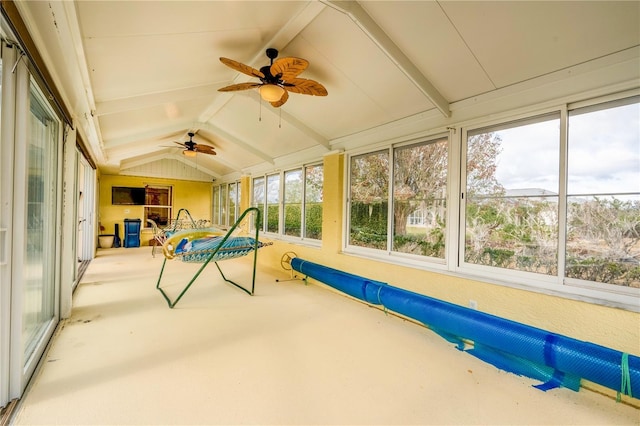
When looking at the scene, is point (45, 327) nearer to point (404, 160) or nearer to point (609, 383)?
point (404, 160)

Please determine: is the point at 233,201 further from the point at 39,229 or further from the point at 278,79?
the point at 278,79

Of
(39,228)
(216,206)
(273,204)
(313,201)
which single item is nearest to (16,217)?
(39,228)

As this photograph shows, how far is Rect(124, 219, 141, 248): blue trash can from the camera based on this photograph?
28.2 feet

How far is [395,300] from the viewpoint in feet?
9.95

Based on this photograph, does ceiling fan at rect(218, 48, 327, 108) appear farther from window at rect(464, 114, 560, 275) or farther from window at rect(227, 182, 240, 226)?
window at rect(227, 182, 240, 226)

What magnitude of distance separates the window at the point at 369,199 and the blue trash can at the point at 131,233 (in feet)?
25.3

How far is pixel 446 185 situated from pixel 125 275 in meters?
5.68

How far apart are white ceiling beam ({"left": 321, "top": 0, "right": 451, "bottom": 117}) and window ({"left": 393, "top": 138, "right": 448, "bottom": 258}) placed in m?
0.54

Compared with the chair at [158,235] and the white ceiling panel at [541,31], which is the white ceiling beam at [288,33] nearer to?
the white ceiling panel at [541,31]

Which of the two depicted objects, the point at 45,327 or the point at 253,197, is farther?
the point at 253,197

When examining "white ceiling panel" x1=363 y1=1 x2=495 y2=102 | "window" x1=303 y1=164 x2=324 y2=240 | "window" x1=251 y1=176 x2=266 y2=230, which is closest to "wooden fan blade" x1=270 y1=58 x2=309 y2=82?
"white ceiling panel" x1=363 y1=1 x2=495 y2=102

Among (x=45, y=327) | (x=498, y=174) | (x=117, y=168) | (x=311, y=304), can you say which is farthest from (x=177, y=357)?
(x=117, y=168)

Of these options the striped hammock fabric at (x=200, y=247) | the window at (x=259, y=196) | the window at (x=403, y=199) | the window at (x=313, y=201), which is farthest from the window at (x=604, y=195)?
the window at (x=259, y=196)

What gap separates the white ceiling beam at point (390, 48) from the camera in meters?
2.15
